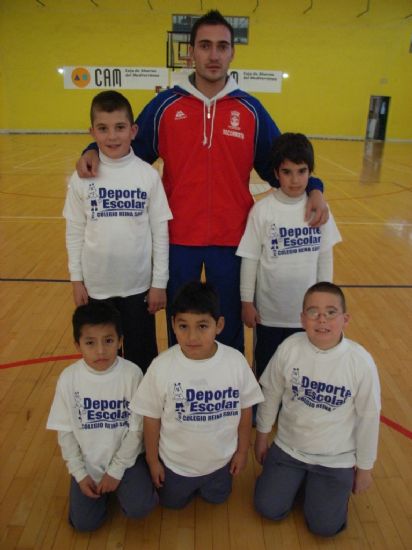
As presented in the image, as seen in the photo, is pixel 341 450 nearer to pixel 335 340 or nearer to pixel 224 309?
pixel 335 340

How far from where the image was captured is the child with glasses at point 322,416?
1.62 metres

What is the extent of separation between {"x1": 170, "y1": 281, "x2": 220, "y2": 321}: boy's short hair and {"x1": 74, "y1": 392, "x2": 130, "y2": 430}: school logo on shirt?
0.42 meters

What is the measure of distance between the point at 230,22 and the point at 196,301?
49.1 ft

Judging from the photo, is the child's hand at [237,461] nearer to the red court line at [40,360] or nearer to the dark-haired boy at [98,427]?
the dark-haired boy at [98,427]

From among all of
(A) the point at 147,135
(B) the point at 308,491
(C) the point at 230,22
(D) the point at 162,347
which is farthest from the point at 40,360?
(C) the point at 230,22

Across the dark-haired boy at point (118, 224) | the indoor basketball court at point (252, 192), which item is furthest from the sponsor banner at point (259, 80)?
the dark-haired boy at point (118, 224)

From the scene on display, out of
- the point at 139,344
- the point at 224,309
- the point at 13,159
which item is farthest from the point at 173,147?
the point at 13,159

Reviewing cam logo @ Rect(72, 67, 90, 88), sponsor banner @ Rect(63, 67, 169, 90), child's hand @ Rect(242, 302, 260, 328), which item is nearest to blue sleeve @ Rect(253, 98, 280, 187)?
child's hand @ Rect(242, 302, 260, 328)

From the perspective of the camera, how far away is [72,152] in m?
11.3

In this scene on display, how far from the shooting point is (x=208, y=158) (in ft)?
6.41

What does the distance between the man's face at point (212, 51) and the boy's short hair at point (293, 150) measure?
1.21ft

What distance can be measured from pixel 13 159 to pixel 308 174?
972 centimetres

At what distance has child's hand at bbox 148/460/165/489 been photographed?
1.66m

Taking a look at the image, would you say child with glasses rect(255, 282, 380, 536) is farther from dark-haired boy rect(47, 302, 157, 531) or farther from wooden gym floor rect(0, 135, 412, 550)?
dark-haired boy rect(47, 302, 157, 531)
